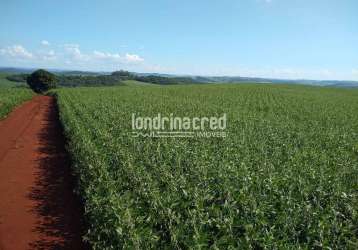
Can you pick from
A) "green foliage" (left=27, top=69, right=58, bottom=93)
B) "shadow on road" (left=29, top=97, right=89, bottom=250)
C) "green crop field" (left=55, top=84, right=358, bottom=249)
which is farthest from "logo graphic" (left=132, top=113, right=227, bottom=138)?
"green foliage" (left=27, top=69, right=58, bottom=93)

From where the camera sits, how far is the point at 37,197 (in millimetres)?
9328

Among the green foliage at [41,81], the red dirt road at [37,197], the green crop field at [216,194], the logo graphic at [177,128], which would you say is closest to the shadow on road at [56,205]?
the red dirt road at [37,197]

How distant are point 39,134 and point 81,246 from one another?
42.2 feet

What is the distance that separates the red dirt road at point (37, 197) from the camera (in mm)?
7121

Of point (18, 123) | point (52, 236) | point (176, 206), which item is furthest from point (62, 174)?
point (18, 123)

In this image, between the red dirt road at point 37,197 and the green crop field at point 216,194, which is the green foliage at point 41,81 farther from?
the green crop field at point 216,194

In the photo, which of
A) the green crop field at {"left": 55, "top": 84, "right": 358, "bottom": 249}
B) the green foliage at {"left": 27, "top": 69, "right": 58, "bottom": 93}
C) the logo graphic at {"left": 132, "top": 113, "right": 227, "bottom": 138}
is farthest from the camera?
the green foliage at {"left": 27, "top": 69, "right": 58, "bottom": 93}

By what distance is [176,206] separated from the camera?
6711 mm

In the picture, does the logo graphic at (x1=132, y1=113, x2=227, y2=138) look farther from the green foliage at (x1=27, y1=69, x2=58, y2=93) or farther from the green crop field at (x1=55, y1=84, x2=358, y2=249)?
the green foliage at (x1=27, y1=69, x2=58, y2=93)

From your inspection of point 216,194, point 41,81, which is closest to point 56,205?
point 216,194

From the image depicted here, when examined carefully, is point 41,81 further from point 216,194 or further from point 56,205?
point 216,194

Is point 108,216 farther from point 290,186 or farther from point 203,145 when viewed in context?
point 203,145

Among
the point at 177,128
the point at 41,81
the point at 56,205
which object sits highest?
the point at 177,128

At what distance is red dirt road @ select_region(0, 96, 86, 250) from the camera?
280 inches
